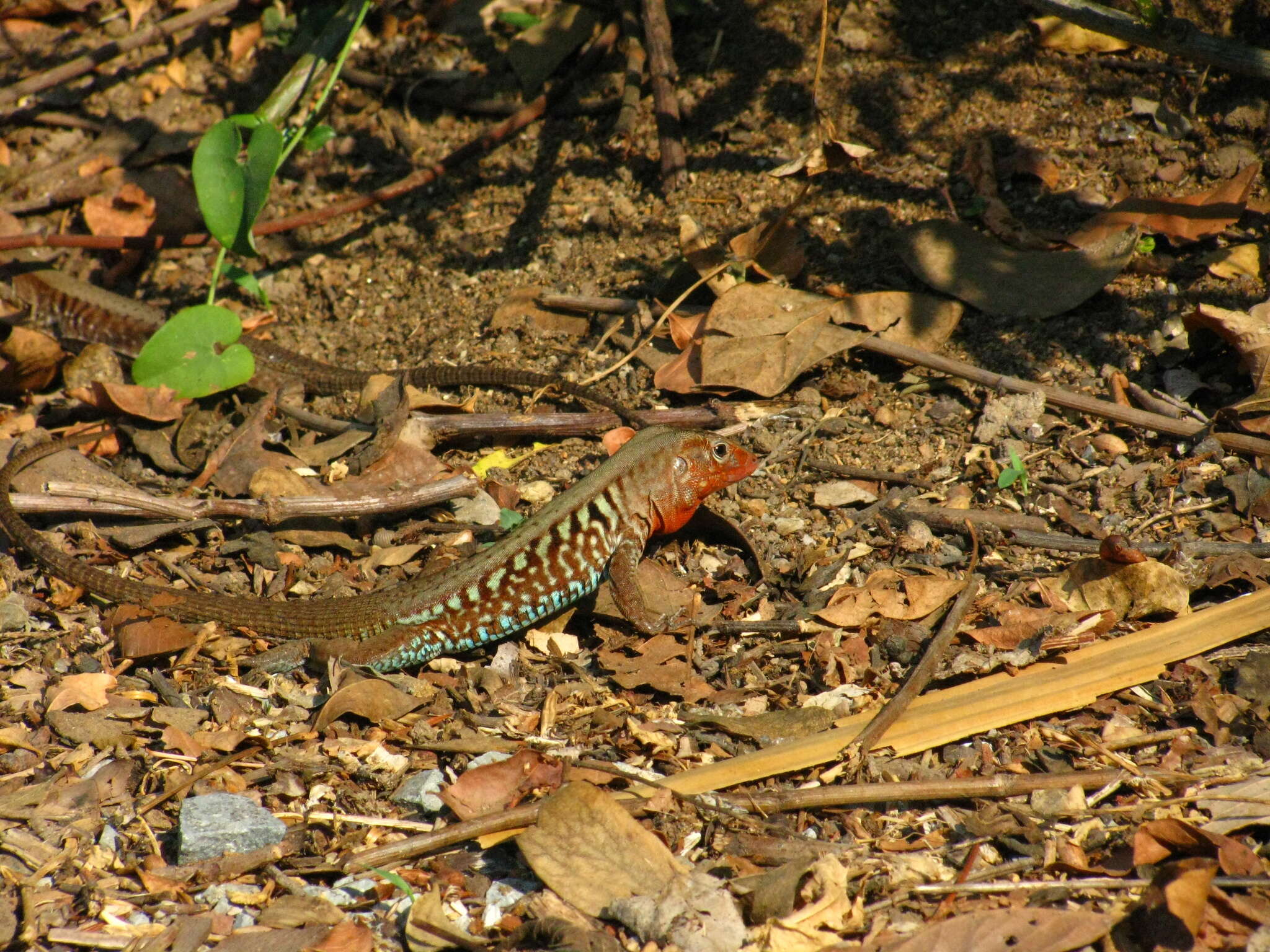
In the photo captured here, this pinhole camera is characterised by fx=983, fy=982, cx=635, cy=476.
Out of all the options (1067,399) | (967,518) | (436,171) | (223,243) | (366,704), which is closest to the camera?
(366,704)

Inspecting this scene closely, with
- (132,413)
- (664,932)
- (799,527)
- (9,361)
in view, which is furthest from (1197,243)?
(9,361)

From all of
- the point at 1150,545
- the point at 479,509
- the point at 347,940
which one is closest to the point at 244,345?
the point at 479,509

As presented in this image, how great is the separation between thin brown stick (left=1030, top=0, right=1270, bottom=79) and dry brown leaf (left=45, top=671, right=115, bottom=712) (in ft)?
16.2

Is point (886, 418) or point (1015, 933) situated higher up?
point (886, 418)

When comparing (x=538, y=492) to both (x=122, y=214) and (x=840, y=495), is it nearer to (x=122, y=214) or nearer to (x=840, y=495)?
(x=840, y=495)

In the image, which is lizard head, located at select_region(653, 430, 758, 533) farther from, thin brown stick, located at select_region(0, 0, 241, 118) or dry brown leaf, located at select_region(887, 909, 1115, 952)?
thin brown stick, located at select_region(0, 0, 241, 118)

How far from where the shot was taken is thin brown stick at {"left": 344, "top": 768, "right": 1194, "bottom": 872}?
309 cm

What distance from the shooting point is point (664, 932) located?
2.76 meters

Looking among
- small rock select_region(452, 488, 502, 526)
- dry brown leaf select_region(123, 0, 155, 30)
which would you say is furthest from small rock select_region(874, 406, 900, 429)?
dry brown leaf select_region(123, 0, 155, 30)

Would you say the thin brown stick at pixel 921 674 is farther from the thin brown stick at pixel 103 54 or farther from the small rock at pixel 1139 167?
the thin brown stick at pixel 103 54

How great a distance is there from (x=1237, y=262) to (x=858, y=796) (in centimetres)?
329

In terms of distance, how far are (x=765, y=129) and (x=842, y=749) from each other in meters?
3.86

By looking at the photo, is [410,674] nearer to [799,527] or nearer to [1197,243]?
[799,527]

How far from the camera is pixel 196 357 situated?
16.8ft
